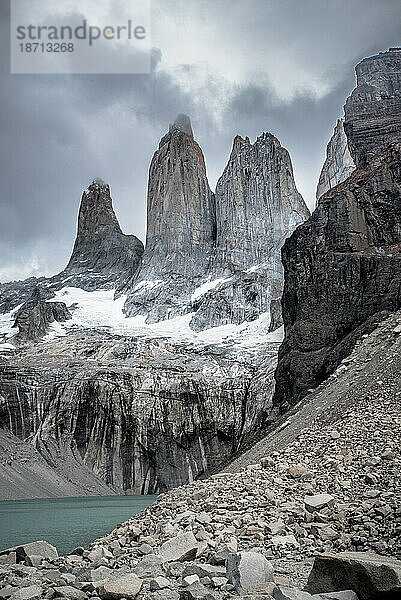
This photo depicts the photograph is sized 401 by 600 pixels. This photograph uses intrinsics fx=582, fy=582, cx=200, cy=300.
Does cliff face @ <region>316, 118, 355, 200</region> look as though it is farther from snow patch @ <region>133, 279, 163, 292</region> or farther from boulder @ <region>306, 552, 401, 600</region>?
boulder @ <region>306, 552, 401, 600</region>

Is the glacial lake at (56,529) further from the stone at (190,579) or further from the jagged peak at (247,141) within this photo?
the jagged peak at (247,141)

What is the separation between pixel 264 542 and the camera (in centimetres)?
954

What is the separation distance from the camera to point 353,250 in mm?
41438

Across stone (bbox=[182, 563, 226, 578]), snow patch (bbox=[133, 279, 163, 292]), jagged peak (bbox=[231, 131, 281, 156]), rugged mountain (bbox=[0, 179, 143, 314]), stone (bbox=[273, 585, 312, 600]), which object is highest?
jagged peak (bbox=[231, 131, 281, 156])

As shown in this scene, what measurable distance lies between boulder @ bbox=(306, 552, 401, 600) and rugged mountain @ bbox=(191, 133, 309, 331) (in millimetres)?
89073

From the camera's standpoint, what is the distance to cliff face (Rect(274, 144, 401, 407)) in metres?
37.4

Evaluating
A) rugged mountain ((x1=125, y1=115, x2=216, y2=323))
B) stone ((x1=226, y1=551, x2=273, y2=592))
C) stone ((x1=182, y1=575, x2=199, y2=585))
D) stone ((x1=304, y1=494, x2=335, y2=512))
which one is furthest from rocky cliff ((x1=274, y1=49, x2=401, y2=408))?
rugged mountain ((x1=125, y1=115, x2=216, y2=323))

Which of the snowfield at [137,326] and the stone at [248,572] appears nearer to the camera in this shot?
the stone at [248,572]

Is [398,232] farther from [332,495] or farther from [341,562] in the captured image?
[341,562]

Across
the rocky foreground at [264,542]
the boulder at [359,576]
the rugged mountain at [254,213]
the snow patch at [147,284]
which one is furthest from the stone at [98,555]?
the snow patch at [147,284]

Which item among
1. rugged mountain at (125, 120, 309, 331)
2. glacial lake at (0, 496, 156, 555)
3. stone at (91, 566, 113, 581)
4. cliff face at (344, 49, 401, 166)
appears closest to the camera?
stone at (91, 566, 113, 581)

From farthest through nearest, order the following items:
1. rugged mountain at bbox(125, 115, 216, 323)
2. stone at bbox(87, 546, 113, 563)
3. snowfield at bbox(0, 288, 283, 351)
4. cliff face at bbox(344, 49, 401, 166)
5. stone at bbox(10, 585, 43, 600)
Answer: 1. rugged mountain at bbox(125, 115, 216, 323)
2. snowfield at bbox(0, 288, 283, 351)
3. cliff face at bbox(344, 49, 401, 166)
4. stone at bbox(87, 546, 113, 563)
5. stone at bbox(10, 585, 43, 600)

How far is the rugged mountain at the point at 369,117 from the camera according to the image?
5862 cm

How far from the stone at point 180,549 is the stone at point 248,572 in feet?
5.87
